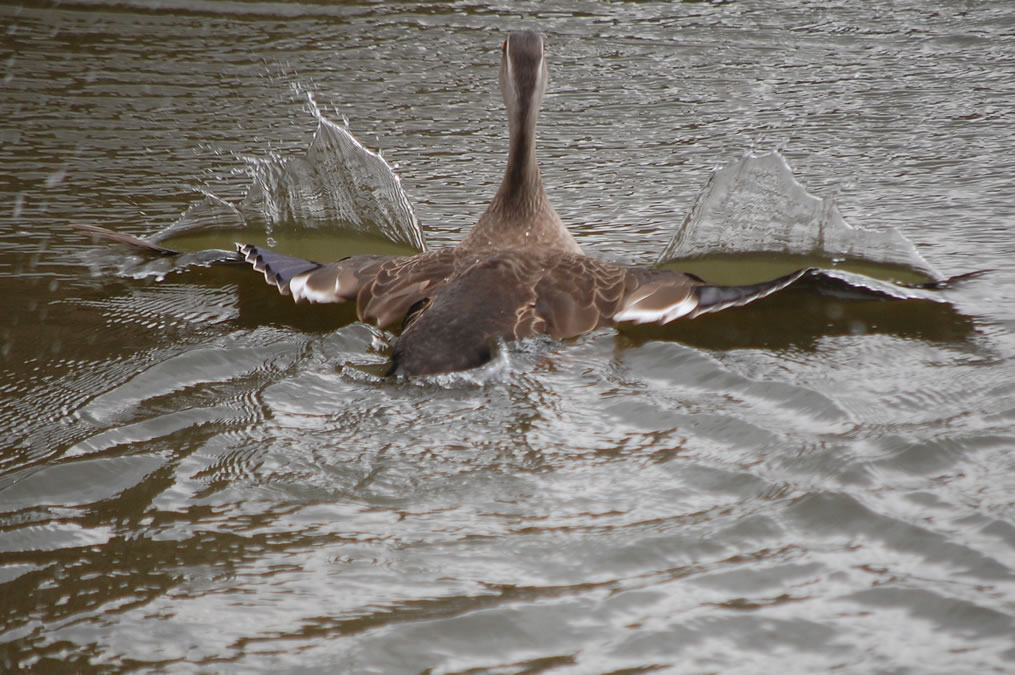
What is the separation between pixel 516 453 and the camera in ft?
12.1

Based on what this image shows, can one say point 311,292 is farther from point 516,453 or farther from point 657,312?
point 516,453

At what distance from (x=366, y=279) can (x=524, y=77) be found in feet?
5.19

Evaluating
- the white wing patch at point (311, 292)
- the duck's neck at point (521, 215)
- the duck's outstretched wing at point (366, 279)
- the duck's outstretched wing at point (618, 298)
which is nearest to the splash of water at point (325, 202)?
the duck's neck at point (521, 215)

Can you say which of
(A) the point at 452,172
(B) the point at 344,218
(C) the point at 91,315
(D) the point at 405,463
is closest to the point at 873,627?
(D) the point at 405,463

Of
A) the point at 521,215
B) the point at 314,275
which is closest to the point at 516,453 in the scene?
the point at 314,275

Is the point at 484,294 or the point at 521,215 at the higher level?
the point at 521,215

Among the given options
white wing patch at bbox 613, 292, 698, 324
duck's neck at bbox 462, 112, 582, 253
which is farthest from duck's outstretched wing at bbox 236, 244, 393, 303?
white wing patch at bbox 613, 292, 698, 324

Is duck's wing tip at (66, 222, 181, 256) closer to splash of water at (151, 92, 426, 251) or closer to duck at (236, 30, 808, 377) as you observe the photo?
splash of water at (151, 92, 426, 251)

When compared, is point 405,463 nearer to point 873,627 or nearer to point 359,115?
point 873,627

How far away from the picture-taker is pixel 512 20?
1045cm

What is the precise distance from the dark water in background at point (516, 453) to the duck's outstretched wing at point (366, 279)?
0.15 metres

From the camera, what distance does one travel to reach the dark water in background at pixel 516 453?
8.96ft

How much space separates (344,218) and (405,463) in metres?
2.89

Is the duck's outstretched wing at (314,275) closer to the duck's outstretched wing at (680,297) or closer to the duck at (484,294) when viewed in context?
the duck at (484,294)
